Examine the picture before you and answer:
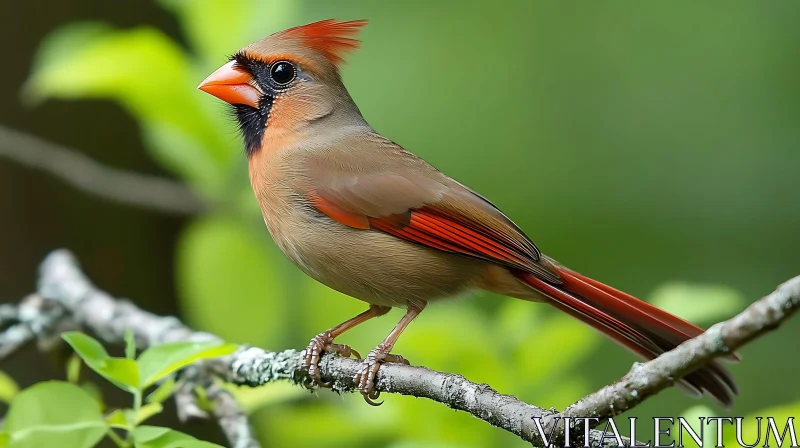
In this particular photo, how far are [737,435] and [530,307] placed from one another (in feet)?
2.95

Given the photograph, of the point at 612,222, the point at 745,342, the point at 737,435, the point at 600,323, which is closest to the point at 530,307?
the point at 600,323

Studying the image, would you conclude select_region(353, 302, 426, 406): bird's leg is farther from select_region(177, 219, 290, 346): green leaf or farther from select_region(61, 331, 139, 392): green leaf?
select_region(177, 219, 290, 346): green leaf

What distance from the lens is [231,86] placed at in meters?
2.88

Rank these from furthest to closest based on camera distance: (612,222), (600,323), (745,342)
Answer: (612,222) → (600,323) → (745,342)

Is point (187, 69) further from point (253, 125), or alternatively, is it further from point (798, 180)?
point (798, 180)

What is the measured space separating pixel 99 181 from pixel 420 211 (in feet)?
6.12

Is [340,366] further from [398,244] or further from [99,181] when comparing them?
[99,181]

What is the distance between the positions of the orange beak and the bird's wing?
40 cm

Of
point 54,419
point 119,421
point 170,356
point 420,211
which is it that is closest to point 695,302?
point 420,211

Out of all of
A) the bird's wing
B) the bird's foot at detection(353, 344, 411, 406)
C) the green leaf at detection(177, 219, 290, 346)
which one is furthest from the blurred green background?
the bird's foot at detection(353, 344, 411, 406)

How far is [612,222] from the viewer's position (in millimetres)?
4383

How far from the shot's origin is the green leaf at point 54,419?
63.1 inches

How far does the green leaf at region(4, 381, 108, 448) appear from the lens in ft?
5.26

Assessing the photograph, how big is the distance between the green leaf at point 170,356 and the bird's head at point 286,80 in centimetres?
115
